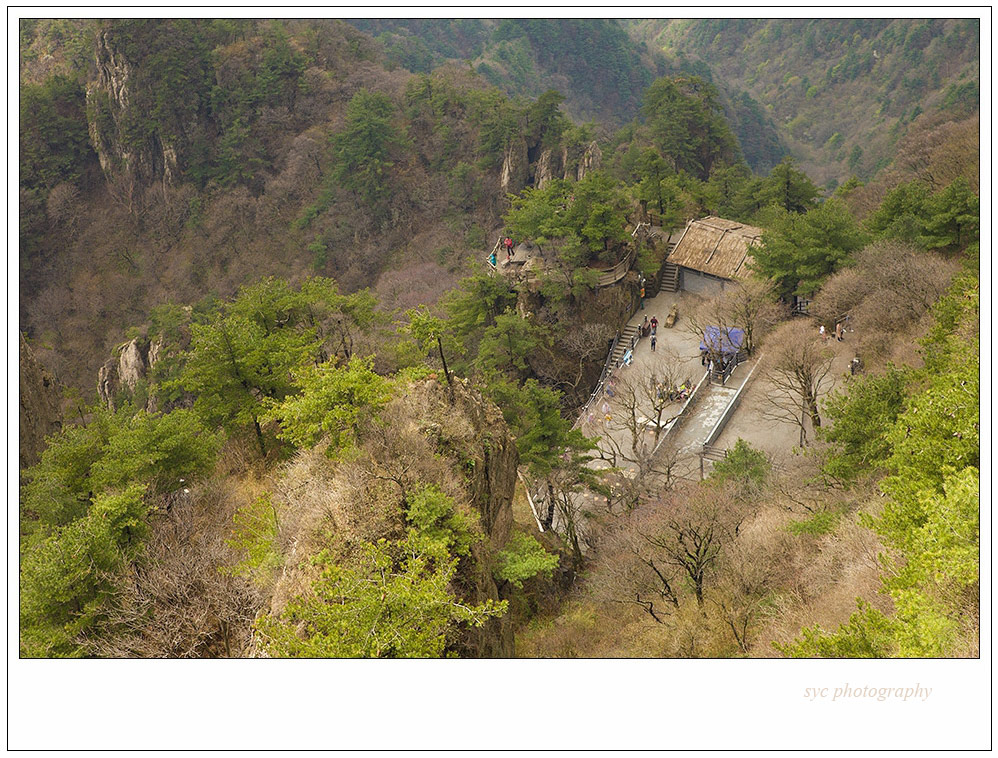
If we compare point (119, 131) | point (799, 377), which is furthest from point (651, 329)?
point (119, 131)

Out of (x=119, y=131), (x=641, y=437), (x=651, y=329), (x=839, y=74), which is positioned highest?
(x=839, y=74)

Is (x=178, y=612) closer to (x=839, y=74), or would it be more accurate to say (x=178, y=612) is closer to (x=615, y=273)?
(x=615, y=273)

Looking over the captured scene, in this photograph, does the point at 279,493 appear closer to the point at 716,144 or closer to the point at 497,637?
the point at 497,637

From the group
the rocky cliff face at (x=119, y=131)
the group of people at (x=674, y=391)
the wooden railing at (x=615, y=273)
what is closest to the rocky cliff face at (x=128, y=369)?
the rocky cliff face at (x=119, y=131)

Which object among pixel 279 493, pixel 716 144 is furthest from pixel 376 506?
pixel 716 144

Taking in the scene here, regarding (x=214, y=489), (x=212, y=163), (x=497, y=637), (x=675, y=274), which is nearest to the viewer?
(x=497, y=637)

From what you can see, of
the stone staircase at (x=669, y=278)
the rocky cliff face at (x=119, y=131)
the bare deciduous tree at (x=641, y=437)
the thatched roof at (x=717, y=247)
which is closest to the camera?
the bare deciduous tree at (x=641, y=437)

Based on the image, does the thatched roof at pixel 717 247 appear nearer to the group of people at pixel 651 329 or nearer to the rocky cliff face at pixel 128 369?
the group of people at pixel 651 329
